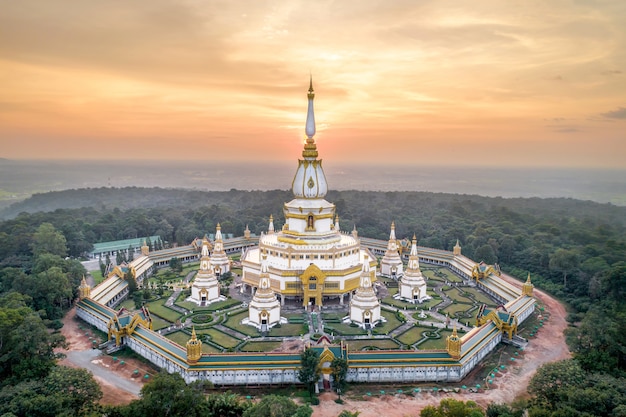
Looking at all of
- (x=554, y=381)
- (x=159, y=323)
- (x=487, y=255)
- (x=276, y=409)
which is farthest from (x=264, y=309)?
(x=487, y=255)

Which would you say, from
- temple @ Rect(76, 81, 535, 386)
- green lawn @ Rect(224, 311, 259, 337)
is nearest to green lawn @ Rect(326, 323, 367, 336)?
temple @ Rect(76, 81, 535, 386)

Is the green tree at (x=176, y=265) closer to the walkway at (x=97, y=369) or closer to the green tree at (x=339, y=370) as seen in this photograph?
the walkway at (x=97, y=369)

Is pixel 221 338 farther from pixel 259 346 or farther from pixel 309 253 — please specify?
pixel 309 253

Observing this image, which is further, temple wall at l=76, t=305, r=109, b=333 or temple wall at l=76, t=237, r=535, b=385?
temple wall at l=76, t=305, r=109, b=333

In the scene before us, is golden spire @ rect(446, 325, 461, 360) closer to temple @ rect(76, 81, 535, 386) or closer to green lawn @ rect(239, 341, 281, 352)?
temple @ rect(76, 81, 535, 386)

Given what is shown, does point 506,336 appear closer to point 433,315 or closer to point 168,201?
point 433,315

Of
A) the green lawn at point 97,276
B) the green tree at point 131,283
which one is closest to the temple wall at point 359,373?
the green tree at point 131,283

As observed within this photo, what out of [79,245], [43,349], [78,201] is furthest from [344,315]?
[78,201]
